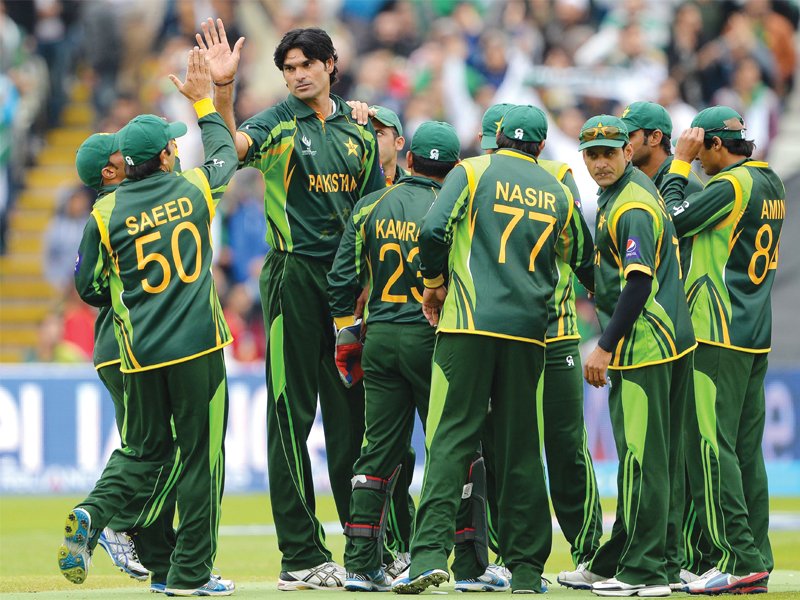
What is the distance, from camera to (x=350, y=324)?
8586 millimetres

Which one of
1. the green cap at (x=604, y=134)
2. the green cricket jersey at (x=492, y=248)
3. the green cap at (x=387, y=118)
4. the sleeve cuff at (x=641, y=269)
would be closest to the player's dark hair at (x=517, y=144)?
the green cricket jersey at (x=492, y=248)

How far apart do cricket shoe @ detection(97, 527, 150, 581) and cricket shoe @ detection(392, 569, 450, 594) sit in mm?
1576

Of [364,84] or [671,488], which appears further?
[364,84]

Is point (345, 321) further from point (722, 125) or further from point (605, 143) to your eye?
point (722, 125)

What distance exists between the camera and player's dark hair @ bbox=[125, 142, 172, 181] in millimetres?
8023

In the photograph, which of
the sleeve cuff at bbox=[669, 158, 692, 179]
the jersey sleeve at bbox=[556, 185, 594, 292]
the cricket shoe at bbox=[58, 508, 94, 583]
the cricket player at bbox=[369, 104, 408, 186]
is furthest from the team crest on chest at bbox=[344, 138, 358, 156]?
the cricket shoe at bbox=[58, 508, 94, 583]

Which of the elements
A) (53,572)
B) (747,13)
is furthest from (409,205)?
(747,13)

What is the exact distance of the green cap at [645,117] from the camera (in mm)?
8633

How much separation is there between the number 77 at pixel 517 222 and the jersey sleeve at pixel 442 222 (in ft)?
0.72

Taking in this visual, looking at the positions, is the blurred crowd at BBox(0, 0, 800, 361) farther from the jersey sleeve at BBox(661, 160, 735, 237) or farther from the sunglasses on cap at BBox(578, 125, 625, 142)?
the sunglasses on cap at BBox(578, 125, 625, 142)

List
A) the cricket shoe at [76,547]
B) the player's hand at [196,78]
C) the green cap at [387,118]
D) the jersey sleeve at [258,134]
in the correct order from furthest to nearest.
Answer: the green cap at [387,118] → the jersey sleeve at [258,134] → the player's hand at [196,78] → the cricket shoe at [76,547]

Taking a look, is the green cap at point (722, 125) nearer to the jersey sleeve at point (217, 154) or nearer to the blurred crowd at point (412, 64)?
the jersey sleeve at point (217, 154)

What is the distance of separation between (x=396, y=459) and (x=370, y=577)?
2.30 ft

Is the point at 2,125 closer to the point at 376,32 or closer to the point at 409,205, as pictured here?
the point at 376,32
